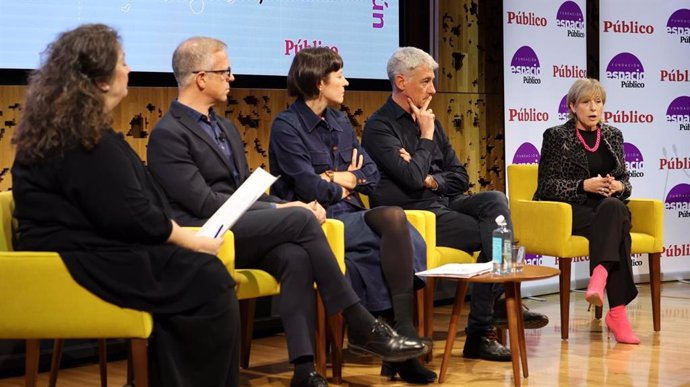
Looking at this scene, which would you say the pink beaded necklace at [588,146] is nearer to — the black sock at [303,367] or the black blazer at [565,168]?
the black blazer at [565,168]

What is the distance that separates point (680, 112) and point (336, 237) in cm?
406

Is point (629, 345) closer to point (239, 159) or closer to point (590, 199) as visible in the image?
point (590, 199)

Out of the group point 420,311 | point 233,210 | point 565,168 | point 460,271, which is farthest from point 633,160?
point 233,210

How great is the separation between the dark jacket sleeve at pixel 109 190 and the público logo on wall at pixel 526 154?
4.03 m

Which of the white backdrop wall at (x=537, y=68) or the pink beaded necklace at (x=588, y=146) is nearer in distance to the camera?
the pink beaded necklace at (x=588, y=146)

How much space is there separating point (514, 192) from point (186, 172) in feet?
8.30

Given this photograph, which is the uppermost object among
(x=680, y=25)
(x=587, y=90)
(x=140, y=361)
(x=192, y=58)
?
(x=680, y=25)

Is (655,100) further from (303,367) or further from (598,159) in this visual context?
(303,367)

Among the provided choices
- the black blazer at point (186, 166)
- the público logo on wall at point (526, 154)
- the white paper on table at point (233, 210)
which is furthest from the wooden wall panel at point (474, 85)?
the white paper on table at point (233, 210)


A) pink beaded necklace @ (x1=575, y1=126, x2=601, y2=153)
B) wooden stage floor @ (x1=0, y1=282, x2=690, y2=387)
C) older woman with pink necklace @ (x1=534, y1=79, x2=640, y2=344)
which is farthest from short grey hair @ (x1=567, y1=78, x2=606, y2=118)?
wooden stage floor @ (x1=0, y1=282, x2=690, y2=387)

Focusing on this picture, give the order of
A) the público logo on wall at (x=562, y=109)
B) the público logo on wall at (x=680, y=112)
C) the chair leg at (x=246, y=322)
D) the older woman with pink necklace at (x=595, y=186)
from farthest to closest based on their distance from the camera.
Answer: the público logo on wall at (x=680, y=112), the público logo on wall at (x=562, y=109), the older woman with pink necklace at (x=595, y=186), the chair leg at (x=246, y=322)

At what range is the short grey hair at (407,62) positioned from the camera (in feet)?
17.3

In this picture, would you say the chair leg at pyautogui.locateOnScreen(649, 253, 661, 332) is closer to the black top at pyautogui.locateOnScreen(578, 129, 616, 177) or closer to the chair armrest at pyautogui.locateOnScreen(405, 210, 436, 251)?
the black top at pyautogui.locateOnScreen(578, 129, 616, 177)

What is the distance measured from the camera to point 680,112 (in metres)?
7.70
